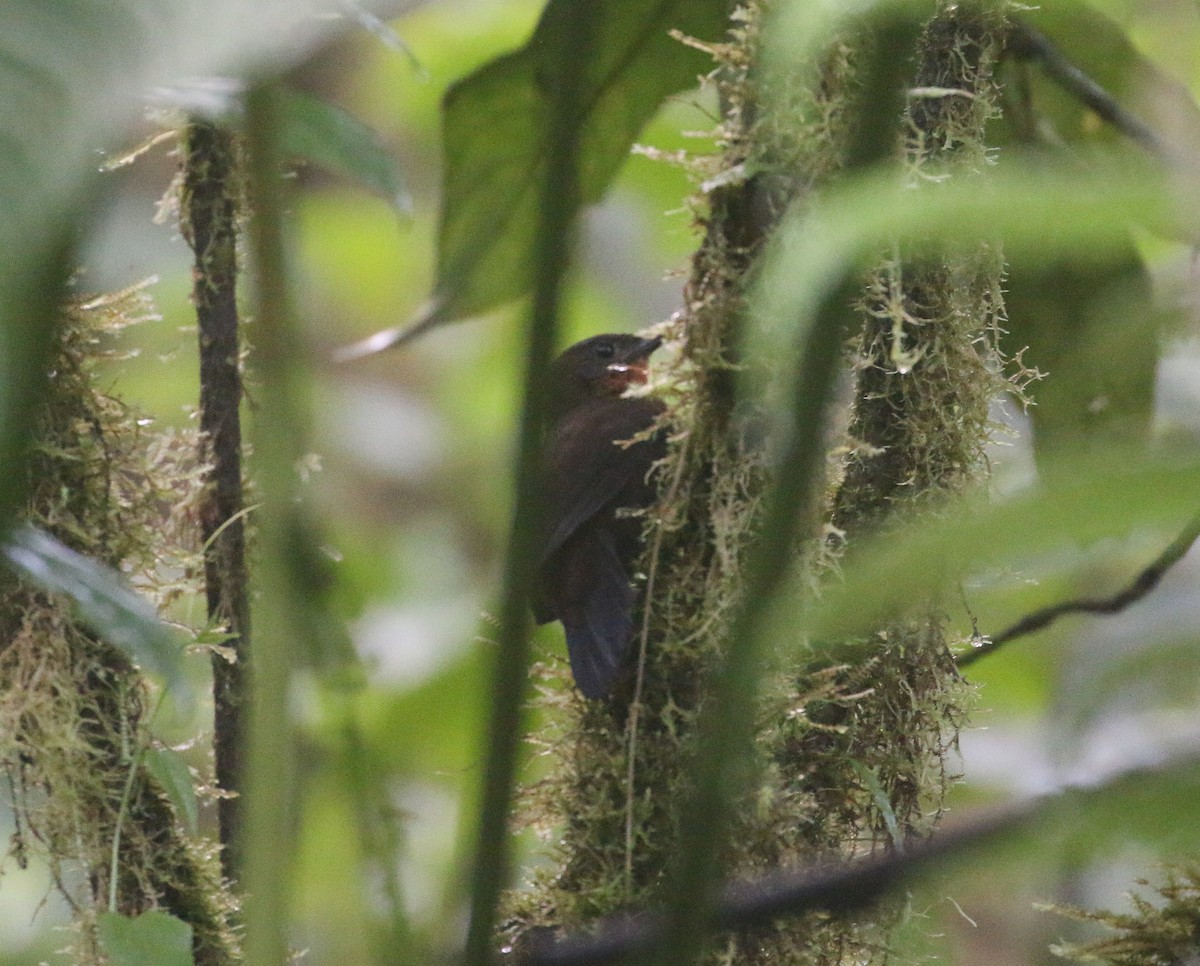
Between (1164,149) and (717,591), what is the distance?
1.10 meters

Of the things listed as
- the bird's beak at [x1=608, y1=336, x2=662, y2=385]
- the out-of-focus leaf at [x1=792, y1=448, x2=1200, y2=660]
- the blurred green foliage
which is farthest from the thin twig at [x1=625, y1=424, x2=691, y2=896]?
the out-of-focus leaf at [x1=792, y1=448, x2=1200, y2=660]

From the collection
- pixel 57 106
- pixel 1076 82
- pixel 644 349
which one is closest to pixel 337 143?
pixel 57 106

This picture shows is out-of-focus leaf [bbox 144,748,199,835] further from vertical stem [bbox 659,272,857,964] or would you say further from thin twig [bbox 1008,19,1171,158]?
thin twig [bbox 1008,19,1171,158]

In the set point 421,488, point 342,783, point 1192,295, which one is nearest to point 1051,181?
point 1192,295

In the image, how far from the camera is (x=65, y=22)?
1.33 feet

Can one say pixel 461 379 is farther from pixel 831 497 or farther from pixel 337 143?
pixel 337 143

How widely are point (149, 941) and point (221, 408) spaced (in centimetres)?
73

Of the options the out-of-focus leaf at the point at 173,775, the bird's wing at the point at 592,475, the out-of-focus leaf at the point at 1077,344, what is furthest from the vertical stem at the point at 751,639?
the bird's wing at the point at 592,475

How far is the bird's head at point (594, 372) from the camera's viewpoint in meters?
3.18

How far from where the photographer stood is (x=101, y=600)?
1.09 metres

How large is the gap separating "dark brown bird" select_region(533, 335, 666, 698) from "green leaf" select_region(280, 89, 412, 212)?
0.54 meters

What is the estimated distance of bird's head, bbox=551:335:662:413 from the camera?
318 centimetres

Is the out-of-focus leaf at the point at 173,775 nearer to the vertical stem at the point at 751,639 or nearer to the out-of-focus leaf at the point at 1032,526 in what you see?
the vertical stem at the point at 751,639

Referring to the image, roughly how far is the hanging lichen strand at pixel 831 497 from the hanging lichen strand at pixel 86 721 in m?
0.40
